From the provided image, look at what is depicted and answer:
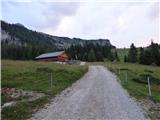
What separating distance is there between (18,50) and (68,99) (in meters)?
127

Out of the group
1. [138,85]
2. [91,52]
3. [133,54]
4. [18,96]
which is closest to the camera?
[18,96]

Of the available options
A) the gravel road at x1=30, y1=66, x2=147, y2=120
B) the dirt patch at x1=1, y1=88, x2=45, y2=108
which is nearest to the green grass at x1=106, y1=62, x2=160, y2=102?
the gravel road at x1=30, y1=66, x2=147, y2=120

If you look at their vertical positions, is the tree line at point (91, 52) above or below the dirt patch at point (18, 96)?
above

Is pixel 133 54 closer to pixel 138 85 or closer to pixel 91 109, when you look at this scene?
pixel 138 85

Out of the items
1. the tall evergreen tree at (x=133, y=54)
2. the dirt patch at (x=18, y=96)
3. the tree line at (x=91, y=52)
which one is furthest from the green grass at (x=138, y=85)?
the tree line at (x=91, y=52)

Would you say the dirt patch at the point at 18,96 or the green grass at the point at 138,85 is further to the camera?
the green grass at the point at 138,85

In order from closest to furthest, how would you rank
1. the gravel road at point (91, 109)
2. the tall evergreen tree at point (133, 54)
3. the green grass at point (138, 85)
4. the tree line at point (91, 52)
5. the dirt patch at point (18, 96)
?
the gravel road at point (91, 109), the dirt patch at point (18, 96), the green grass at point (138, 85), the tall evergreen tree at point (133, 54), the tree line at point (91, 52)

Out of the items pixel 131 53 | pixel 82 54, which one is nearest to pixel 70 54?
pixel 82 54

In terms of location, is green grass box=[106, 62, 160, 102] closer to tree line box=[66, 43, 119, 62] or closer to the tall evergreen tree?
the tall evergreen tree

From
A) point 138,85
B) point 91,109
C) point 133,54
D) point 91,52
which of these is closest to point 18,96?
point 91,109

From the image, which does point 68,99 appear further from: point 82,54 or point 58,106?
point 82,54

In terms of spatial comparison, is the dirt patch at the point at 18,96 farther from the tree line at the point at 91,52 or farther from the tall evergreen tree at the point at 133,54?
the tree line at the point at 91,52

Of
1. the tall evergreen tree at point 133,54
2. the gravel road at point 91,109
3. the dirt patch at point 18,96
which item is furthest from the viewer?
the tall evergreen tree at point 133,54

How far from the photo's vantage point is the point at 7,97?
22094mm
